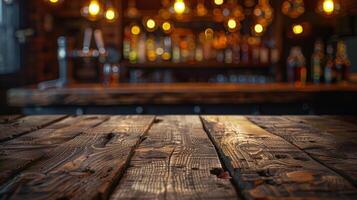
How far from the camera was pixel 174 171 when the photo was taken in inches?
42.6

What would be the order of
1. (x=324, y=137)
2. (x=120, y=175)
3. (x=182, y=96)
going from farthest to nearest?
(x=182, y=96), (x=324, y=137), (x=120, y=175)

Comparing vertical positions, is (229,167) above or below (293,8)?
below

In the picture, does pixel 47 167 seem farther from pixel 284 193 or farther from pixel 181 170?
pixel 284 193

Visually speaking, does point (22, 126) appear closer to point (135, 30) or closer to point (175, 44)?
point (175, 44)

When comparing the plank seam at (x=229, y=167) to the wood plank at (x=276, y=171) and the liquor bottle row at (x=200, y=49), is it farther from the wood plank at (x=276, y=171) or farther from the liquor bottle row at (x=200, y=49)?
the liquor bottle row at (x=200, y=49)

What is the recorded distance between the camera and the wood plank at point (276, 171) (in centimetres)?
88

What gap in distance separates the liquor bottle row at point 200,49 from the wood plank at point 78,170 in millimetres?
5269

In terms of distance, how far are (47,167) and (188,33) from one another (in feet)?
21.2

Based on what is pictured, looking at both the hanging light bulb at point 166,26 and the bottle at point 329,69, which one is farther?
the hanging light bulb at point 166,26

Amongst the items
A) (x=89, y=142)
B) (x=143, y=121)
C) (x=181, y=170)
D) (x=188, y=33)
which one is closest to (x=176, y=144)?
(x=89, y=142)

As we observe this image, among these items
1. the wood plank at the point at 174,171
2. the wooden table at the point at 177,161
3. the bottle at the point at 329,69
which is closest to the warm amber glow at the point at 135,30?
the bottle at the point at 329,69

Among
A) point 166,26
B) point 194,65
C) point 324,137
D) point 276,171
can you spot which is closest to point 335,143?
point 324,137

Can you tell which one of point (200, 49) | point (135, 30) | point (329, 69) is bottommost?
point (329, 69)

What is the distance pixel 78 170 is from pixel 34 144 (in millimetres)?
449
